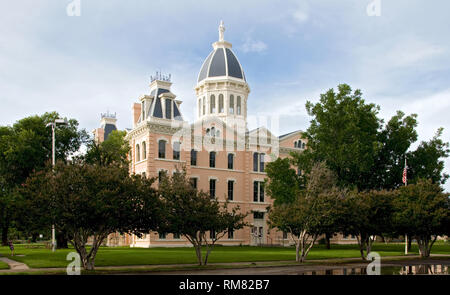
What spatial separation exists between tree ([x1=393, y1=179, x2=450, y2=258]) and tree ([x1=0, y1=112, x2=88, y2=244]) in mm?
28592

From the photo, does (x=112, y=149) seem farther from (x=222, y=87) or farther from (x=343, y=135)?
(x=343, y=135)

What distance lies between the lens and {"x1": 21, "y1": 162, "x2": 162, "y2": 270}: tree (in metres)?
21.6

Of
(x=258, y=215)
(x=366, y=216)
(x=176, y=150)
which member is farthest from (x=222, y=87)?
(x=366, y=216)

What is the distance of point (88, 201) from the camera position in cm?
2153

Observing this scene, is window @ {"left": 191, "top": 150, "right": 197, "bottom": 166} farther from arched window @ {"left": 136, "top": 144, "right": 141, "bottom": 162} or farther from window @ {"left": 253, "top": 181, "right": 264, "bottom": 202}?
window @ {"left": 253, "top": 181, "right": 264, "bottom": 202}

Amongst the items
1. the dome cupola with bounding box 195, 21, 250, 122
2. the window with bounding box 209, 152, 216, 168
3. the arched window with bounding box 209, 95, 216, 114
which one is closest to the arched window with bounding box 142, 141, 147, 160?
the window with bounding box 209, 152, 216, 168

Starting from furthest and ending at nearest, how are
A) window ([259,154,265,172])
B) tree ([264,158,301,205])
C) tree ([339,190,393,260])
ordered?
window ([259,154,265,172]), tree ([264,158,301,205]), tree ([339,190,393,260])

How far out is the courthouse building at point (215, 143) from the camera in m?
53.3

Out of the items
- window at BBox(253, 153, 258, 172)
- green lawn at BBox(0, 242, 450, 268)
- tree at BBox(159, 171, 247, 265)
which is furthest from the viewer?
window at BBox(253, 153, 258, 172)

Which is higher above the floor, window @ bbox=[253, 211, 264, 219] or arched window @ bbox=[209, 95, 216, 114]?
arched window @ bbox=[209, 95, 216, 114]

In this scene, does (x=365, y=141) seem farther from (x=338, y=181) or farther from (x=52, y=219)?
(x=52, y=219)

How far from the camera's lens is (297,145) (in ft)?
211

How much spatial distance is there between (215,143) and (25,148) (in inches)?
922

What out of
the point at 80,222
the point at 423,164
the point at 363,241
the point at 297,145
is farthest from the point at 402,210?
the point at 297,145
